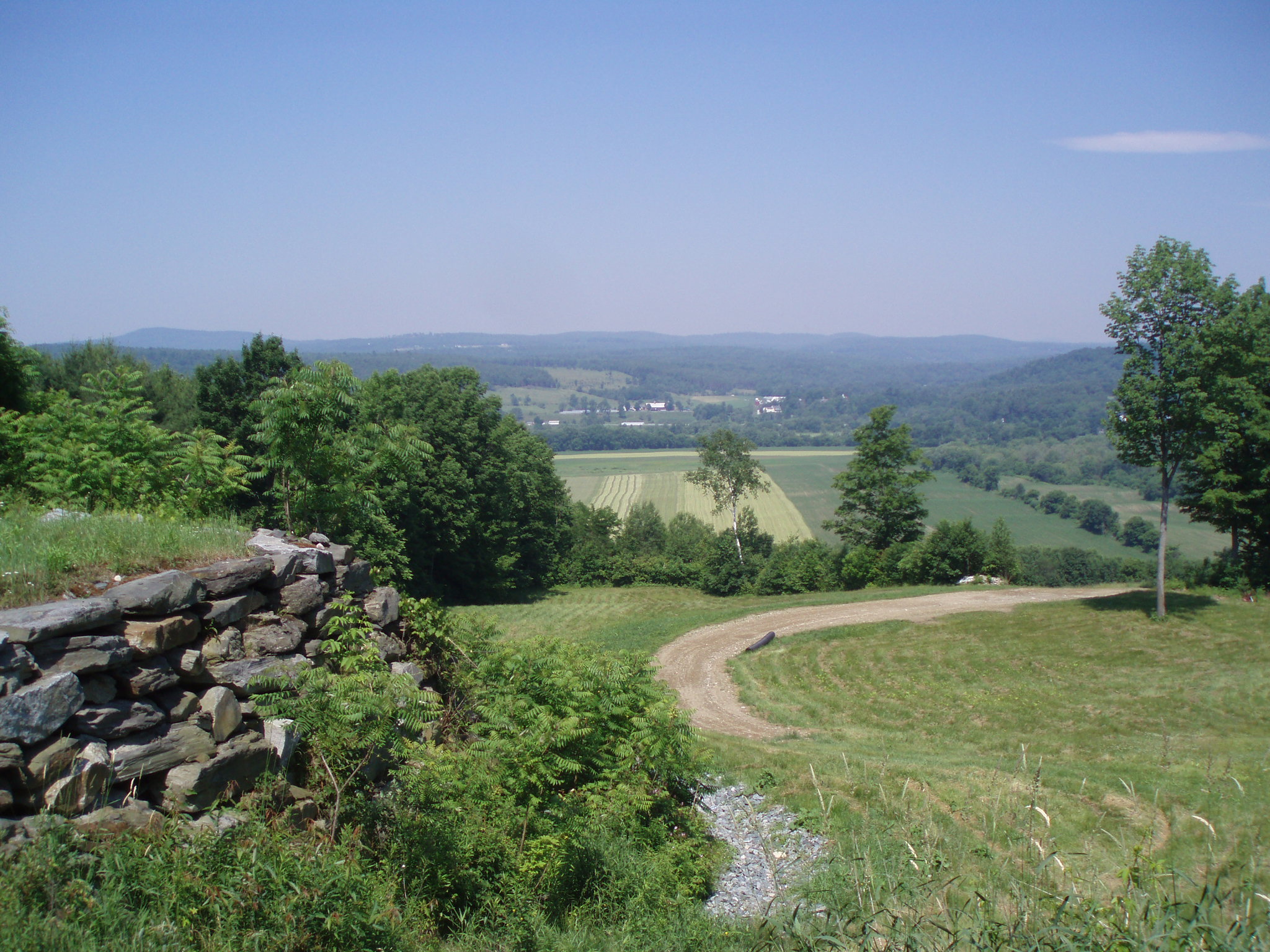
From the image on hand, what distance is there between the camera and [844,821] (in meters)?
8.23

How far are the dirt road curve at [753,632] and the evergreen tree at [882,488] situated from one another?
11.7 meters

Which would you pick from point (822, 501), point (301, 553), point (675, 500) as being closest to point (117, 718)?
point (301, 553)

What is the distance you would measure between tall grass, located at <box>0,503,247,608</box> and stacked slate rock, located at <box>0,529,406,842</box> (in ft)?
1.14

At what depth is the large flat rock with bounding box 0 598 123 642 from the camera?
4957 mm

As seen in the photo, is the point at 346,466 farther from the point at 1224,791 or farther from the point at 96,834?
the point at 1224,791

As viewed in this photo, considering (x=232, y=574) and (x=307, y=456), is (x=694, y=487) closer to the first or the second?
(x=307, y=456)

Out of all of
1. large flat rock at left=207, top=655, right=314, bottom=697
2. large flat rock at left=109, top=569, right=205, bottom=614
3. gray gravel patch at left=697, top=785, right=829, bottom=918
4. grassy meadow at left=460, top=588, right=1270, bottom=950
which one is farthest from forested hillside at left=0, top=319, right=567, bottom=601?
gray gravel patch at left=697, top=785, right=829, bottom=918

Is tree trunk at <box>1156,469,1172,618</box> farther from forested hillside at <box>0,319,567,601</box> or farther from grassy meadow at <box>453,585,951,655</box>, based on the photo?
forested hillside at <box>0,319,567,601</box>

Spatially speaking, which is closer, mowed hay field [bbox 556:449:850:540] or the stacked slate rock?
the stacked slate rock

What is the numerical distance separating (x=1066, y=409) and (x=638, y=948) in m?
192

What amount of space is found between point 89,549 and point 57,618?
1.37 meters

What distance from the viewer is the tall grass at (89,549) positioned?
227 inches

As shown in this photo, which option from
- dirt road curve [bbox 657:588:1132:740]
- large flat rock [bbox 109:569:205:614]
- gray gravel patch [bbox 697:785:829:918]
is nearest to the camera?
large flat rock [bbox 109:569:205:614]

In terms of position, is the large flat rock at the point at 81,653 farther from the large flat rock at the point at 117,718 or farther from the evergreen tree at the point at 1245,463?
the evergreen tree at the point at 1245,463
